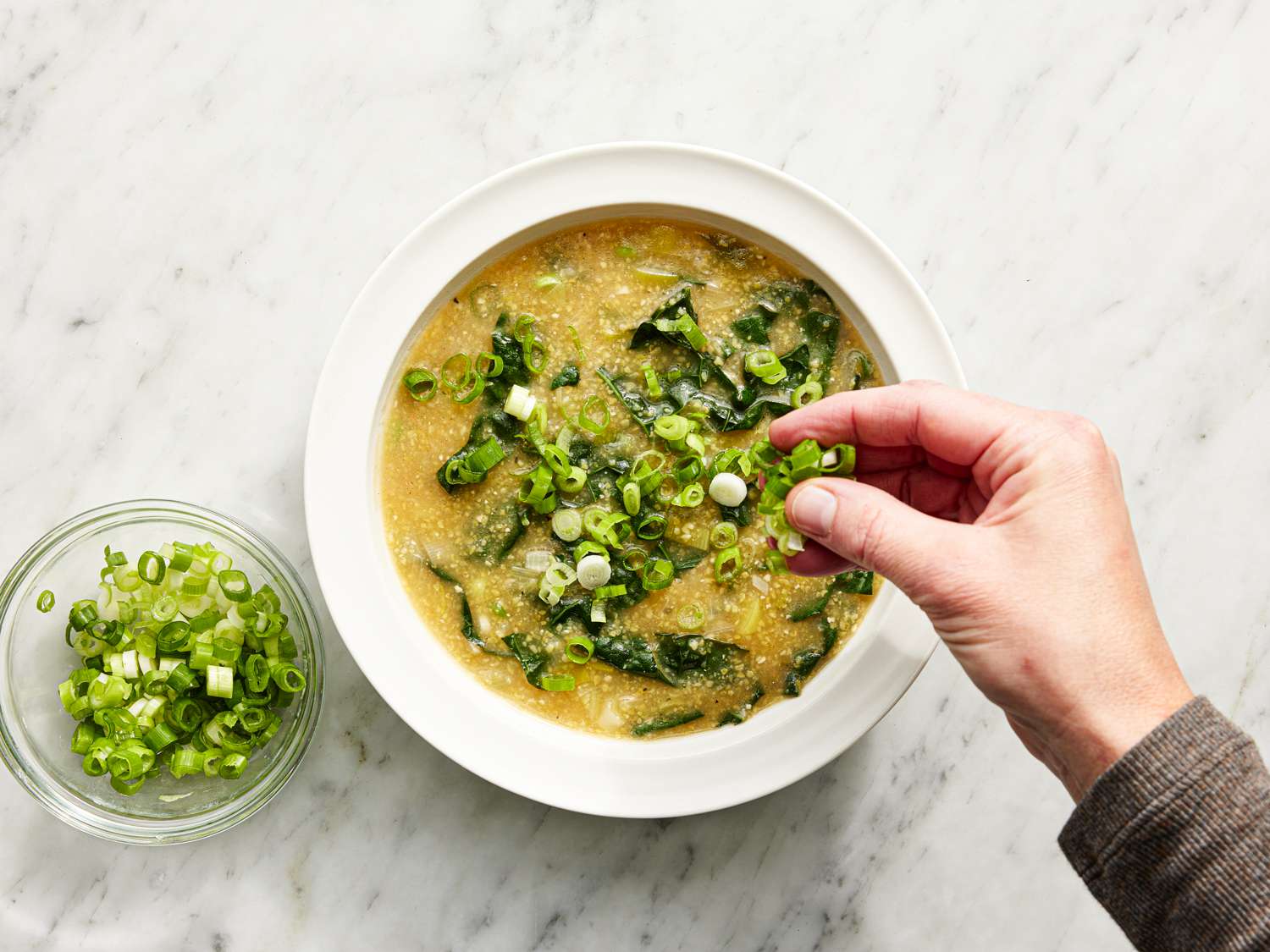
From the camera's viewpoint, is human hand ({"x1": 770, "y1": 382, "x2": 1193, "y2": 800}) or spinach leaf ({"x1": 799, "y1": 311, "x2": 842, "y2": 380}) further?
spinach leaf ({"x1": 799, "y1": 311, "x2": 842, "y2": 380})

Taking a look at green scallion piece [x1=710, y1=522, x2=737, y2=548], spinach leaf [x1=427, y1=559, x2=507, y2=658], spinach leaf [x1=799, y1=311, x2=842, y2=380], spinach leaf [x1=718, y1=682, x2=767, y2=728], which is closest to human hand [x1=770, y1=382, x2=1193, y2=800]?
green scallion piece [x1=710, y1=522, x2=737, y2=548]

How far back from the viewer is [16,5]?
248 cm

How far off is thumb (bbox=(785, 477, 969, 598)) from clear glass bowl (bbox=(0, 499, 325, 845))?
127cm

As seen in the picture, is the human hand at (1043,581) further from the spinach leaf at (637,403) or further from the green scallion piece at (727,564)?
the spinach leaf at (637,403)

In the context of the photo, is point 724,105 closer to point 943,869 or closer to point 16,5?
point 16,5

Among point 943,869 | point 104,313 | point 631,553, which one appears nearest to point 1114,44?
point 631,553

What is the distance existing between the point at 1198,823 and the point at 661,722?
3.54ft

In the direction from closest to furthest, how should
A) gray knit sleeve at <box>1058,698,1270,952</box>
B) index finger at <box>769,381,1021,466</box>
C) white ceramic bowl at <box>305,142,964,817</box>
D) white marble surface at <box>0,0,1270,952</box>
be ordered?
1. gray knit sleeve at <box>1058,698,1270,952</box>
2. index finger at <box>769,381,1021,466</box>
3. white ceramic bowl at <box>305,142,964,817</box>
4. white marble surface at <box>0,0,1270,952</box>

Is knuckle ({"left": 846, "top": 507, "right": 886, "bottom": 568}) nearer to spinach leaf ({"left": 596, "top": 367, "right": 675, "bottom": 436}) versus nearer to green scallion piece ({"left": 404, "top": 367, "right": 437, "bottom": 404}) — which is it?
spinach leaf ({"left": 596, "top": 367, "right": 675, "bottom": 436})

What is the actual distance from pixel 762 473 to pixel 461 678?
2.72 ft

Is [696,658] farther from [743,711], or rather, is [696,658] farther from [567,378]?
[567,378]

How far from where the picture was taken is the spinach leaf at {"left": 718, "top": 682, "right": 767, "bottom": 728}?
226 cm

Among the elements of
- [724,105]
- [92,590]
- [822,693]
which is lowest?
[92,590]

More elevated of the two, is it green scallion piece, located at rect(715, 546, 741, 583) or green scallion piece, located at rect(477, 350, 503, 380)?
green scallion piece, located at rect(477, 350, 503, 380)
